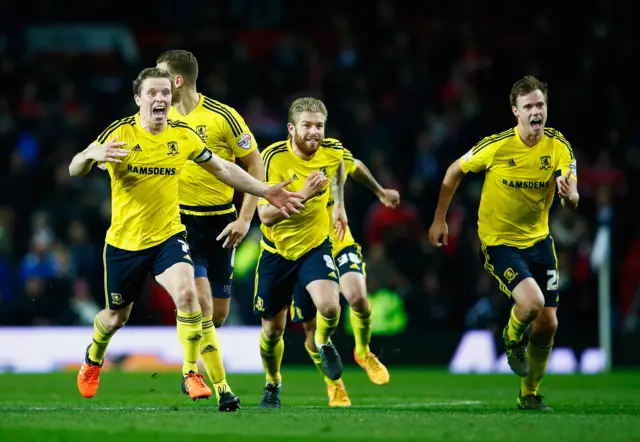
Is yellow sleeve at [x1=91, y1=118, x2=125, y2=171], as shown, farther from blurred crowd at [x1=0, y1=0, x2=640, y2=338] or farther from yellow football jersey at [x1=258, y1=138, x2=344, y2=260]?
blurred crowd at [x1=0, y1=0, x2=640, y2=338]

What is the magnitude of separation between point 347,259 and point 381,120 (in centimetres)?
902

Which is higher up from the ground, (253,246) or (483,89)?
(483,89)

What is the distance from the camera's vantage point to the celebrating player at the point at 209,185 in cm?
1089

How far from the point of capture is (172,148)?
9.74 m

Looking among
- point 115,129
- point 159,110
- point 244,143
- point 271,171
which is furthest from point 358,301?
point 115,129

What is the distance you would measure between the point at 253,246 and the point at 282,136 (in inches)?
98.4

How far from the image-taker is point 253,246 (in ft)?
60.9

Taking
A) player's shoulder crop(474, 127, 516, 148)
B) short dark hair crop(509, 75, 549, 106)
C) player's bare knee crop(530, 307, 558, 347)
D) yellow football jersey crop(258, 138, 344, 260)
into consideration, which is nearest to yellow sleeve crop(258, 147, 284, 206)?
yellow football jersey crop(258, 138, 344, 260)

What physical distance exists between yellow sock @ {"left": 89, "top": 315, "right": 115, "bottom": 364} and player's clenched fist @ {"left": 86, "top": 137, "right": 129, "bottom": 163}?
1736mm

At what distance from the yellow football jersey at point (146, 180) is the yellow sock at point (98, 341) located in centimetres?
80

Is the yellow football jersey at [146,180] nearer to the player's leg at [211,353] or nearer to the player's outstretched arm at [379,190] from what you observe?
the player's leg at [211,353]

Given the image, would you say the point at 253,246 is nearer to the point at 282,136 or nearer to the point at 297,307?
the point at 282,136

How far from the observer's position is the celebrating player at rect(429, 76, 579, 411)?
1072 centimetres

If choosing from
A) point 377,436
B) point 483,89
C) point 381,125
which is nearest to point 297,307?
point 377,436
